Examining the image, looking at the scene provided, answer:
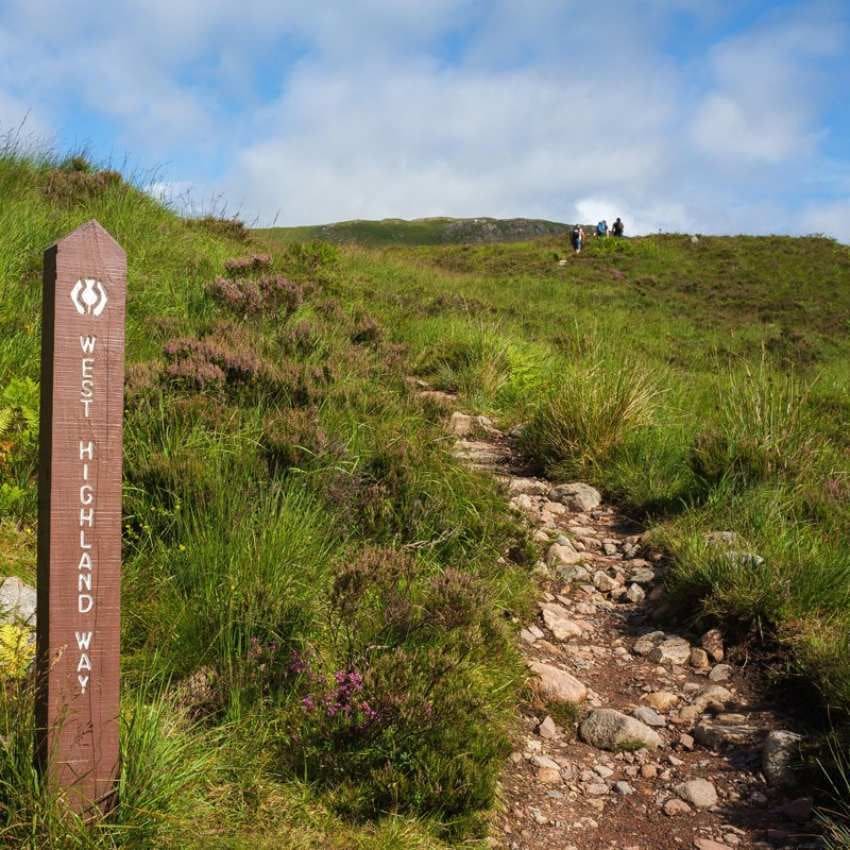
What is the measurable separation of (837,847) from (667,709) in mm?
1238

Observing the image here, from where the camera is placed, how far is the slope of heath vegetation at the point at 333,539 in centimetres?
269

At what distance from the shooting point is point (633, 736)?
11.9 ft

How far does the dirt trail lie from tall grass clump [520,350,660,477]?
1.44 metres

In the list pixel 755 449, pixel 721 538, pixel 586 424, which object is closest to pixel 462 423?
pixel 586 424

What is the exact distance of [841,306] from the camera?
2689 cm

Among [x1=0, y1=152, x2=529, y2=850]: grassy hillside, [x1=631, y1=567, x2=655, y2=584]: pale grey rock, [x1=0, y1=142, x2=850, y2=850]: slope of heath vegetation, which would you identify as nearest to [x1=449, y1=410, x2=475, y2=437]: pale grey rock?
[x1=0, y1=142, x2=850, y2=850]: slope of heath vegetation

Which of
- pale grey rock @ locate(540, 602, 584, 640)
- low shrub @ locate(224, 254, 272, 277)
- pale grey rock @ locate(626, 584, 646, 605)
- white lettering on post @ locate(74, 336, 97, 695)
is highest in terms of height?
low shrub @ locate(224, 254, 272, 277)

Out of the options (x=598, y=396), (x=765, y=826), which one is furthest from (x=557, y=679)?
(x=598, y=396)

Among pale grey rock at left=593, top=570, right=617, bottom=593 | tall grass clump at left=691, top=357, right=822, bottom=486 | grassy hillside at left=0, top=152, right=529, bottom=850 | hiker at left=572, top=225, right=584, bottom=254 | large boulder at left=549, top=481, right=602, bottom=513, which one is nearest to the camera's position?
grassy hillside at left=0, top=152, right=529, bottom=850

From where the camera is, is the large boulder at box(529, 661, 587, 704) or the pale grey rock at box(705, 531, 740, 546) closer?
the large boulder at box(529, 661, 587, 704)

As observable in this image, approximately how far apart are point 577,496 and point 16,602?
4.18 metres

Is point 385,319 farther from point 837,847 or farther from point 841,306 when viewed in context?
point 841,306

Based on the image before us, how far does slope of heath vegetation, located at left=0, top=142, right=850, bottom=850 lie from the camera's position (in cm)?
269

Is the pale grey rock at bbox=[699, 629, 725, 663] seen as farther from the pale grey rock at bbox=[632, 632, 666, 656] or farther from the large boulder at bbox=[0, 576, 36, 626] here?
the large boulder at bbox=[0, 576, 36, 626]
